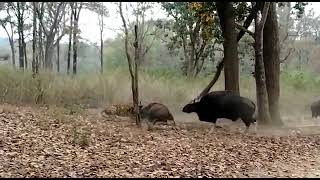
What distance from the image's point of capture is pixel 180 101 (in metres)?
19.1

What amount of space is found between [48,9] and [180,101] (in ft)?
29.4

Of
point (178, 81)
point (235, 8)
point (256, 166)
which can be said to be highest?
point (235, 8)

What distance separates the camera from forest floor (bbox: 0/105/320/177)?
7.36 m

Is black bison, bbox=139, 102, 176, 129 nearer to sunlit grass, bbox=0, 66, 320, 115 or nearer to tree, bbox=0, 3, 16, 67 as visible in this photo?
sunlit grass, bbox=0, 66, 320, 115

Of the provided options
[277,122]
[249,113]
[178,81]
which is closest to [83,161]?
[249,113]

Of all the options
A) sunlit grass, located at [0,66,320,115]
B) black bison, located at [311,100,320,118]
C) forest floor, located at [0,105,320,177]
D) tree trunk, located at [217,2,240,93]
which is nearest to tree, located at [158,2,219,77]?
sunlit grass, located at [0,66,320,115]

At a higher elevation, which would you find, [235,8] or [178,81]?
[235,8]

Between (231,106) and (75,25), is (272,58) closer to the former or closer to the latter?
(231,106)

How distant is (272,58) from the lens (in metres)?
14.9

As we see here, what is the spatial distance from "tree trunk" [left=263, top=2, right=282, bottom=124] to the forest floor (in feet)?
7.10

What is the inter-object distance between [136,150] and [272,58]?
754 cm

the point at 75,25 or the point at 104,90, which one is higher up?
the point at 75,25

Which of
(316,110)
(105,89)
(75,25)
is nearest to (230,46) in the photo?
(105,89)

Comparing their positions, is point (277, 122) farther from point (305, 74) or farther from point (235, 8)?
point (305, 74)
